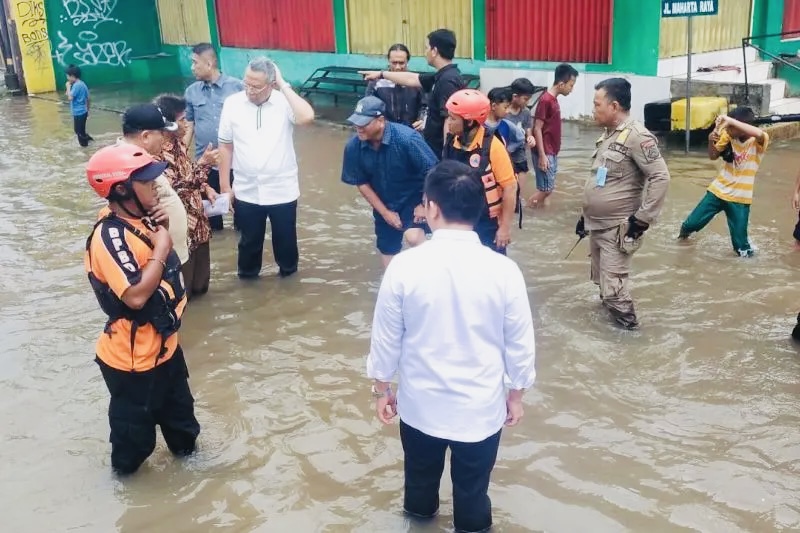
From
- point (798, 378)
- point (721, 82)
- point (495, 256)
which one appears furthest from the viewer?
point (721, 82)

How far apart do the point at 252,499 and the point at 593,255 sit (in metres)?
3.00

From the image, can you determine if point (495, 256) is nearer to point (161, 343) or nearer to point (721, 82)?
point (161, 343)

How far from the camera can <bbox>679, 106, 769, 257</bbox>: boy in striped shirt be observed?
6.32 m

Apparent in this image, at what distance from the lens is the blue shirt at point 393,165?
17.7 feet

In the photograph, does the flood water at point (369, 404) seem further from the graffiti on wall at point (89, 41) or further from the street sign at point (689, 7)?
the graffiti on wall at point (89, 41)

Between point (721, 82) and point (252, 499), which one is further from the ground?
point (721, 82)

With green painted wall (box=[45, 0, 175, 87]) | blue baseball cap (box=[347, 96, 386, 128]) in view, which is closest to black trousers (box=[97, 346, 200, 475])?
blue baseball cap (box=[347, 96, 386, 128])

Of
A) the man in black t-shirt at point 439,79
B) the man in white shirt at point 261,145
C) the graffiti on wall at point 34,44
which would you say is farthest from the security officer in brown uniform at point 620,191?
the graffiti on wall at point 34,44

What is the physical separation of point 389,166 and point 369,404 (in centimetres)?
174

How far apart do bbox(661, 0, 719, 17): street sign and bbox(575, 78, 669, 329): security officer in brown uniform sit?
18.1 feet

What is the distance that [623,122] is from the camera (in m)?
5.06

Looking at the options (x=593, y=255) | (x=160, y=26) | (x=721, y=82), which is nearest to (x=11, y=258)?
(x=593, y=255)

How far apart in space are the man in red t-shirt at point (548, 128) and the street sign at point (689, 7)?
9.81ft

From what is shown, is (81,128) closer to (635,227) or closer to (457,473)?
(635,227)
